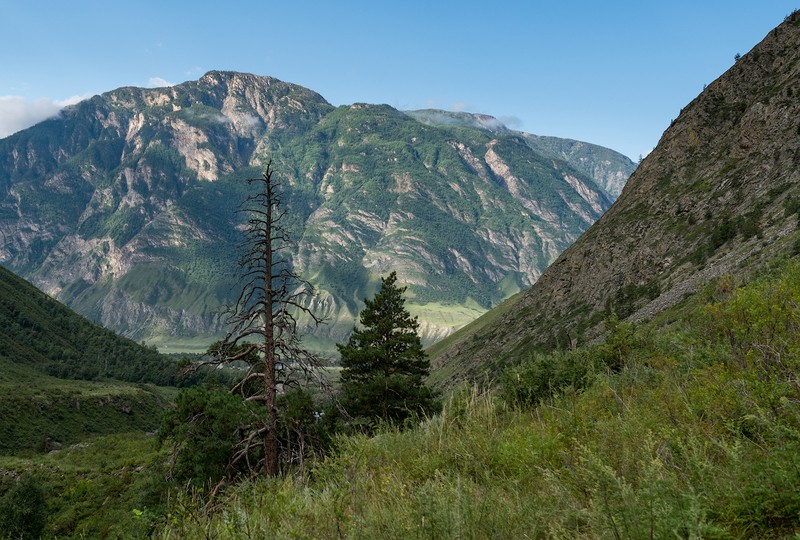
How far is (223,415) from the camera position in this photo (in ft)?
55.1

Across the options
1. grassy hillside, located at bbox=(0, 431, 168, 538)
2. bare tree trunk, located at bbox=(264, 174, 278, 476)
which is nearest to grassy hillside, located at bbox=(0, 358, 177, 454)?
grassy hillside, located at bbox=(0, 431, 168, 538)

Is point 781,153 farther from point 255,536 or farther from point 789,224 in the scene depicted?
point 255,536

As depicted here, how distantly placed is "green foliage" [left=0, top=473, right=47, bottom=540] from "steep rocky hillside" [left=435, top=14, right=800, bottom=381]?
49146 millimetres

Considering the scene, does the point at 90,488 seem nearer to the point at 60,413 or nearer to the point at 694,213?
the point at 60,413

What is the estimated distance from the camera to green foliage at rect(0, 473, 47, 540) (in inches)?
1227

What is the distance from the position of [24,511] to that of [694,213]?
289ft

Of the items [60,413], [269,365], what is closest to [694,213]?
[269,365]

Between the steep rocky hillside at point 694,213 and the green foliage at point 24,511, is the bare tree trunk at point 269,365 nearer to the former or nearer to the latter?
the green foliage at point 24,511

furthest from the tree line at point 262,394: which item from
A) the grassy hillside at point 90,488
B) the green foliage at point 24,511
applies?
the green foliage at point 24,511

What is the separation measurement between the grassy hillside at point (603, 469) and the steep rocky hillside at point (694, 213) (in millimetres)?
48660

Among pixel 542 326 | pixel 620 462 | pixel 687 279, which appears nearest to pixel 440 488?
pixel 620 462

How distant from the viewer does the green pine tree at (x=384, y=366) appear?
1234 inches

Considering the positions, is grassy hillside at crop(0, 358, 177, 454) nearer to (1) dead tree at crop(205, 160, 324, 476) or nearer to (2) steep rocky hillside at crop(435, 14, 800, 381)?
(2) steep rocky hillside at crop(435, 14, 800, 381)

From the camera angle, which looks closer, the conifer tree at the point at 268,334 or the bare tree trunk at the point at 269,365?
the bare tree trunk at the point at 269,365
